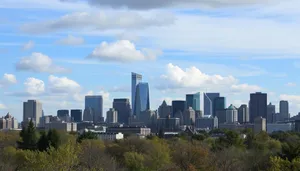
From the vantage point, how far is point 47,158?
1697 inches

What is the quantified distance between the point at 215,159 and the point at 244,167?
2.81m

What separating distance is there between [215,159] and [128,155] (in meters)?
10.2

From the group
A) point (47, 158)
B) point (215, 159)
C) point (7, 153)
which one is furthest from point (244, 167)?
point (47, 158)

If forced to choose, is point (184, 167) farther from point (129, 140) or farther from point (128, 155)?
point (129, 140)

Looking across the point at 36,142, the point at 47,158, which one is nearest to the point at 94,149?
the point at 36,142

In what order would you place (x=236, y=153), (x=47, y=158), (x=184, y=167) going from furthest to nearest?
(x=236, y=153) → (x=184, y=167) → (x=47, y=158)

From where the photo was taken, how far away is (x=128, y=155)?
76875mm

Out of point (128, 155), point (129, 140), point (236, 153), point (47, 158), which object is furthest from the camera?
point (129, 140)

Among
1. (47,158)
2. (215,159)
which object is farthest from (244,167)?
(47,158)

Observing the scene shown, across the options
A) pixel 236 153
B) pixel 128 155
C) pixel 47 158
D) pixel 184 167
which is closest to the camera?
pixel 47 158

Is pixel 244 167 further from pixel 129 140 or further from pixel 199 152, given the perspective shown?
pixel 129 140

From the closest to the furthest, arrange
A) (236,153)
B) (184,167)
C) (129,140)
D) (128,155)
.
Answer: (184,167)
(128,155)
(236,153)
(129,140)

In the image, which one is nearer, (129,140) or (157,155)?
(157,155)

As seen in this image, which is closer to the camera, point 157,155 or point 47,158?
point 47,158
